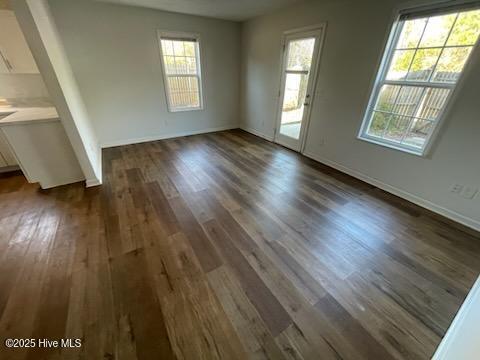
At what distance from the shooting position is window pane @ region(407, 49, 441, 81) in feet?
6.99

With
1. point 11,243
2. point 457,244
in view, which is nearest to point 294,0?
point 457,244

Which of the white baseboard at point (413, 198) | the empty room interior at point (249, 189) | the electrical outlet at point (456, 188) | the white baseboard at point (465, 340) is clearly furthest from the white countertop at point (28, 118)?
the electrical outlet at point (456, 188)

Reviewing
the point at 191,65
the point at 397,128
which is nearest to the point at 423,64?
the point at 397,128

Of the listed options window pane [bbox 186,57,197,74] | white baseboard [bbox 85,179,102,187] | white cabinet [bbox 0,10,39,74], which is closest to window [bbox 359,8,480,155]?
window pane [bbox 186,57,197,74]

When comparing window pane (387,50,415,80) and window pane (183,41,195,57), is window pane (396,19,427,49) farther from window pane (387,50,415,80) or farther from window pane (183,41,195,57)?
window pane (183,41,195,57)

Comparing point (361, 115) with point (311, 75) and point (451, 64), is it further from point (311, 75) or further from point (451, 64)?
point (311, 75)

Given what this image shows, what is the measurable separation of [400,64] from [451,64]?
1.59 feet

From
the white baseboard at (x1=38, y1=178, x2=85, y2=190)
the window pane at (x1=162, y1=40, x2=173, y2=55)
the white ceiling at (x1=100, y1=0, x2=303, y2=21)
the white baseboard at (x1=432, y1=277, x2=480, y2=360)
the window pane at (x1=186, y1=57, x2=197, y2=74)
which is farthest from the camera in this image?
the window pane at (x1=186, y1=57, x2=197, y2=74)

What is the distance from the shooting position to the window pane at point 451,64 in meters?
1.94

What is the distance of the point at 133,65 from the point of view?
383 centimetres

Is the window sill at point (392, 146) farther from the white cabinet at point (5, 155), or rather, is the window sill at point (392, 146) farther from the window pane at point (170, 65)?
the white cabinet at point (5, 155)

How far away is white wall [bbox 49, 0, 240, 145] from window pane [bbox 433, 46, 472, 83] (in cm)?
402

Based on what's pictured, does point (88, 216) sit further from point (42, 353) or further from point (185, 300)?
point (185, 300)

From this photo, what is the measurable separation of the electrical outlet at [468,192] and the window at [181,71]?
190 inches
